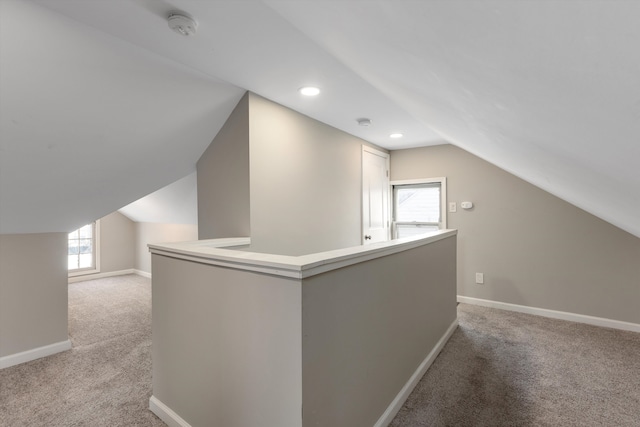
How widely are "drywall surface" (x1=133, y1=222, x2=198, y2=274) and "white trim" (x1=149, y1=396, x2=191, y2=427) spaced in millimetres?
2981

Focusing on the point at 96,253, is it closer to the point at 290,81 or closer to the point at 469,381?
the point at 290,81

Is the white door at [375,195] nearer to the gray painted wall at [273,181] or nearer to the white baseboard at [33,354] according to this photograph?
the gray painted wall at [273,181]

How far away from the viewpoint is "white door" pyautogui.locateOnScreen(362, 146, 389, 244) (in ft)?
13.6

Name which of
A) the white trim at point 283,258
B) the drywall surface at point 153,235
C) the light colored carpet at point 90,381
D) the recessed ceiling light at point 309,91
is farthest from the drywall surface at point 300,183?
the drywall surface at point 153,235

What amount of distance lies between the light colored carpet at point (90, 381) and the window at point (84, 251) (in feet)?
7.64

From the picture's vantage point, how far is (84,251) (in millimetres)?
5496

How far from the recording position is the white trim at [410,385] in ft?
5.58

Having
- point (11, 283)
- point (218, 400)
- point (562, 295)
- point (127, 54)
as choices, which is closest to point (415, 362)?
point (218, 400)

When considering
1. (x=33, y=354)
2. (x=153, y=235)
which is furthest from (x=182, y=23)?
(x=153, y=235)

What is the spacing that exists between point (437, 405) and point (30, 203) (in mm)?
3200

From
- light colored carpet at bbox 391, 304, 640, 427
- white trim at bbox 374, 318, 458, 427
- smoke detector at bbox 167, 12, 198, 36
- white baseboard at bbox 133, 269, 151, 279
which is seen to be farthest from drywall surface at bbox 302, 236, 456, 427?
white baseboard at bbox 133, 269, 151, 279

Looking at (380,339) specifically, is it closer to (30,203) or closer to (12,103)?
(12,103)

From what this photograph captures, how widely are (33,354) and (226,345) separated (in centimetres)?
242

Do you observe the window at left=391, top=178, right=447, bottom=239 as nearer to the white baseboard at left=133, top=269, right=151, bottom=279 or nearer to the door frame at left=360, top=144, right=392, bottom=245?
the door frame at left=360, top=144, right=392, bottom=245
